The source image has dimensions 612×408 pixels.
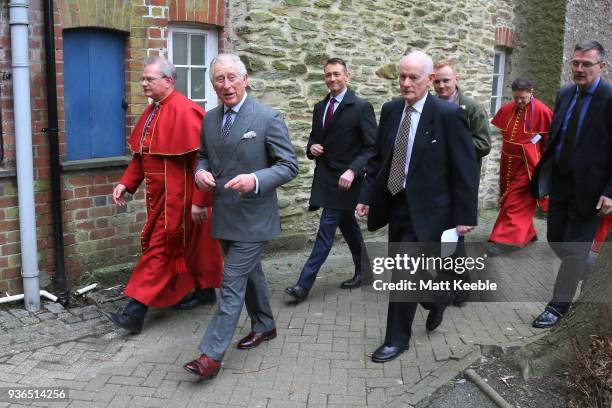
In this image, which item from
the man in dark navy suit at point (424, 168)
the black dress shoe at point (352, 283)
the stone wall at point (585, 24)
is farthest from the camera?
the stone wall at point (585, 24)

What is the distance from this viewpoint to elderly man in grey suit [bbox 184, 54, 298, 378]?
382 cm

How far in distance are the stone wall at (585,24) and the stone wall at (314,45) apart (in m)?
1.87

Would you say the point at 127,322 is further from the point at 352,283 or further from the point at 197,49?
the point at 197,49

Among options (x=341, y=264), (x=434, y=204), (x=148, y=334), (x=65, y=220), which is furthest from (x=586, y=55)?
(x=65, y=220)

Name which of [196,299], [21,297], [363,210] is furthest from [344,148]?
[21,297]

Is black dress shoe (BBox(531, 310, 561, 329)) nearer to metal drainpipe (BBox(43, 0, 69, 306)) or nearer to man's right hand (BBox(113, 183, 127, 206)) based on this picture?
man's right hand (BBox(113, 183, 127, 206))

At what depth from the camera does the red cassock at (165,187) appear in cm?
450

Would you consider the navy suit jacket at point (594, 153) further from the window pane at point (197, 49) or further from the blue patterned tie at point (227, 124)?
the window pane at point (197, 49)

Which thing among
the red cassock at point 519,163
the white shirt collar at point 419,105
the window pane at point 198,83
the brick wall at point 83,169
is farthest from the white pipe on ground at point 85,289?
the red cassock at point 519,163

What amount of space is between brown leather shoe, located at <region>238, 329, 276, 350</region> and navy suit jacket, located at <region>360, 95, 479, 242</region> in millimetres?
1307

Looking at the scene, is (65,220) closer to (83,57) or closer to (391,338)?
(83,57)

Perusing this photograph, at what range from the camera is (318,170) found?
18.1ft

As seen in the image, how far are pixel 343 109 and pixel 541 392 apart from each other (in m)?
2.78

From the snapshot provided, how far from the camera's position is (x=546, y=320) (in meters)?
4.96
